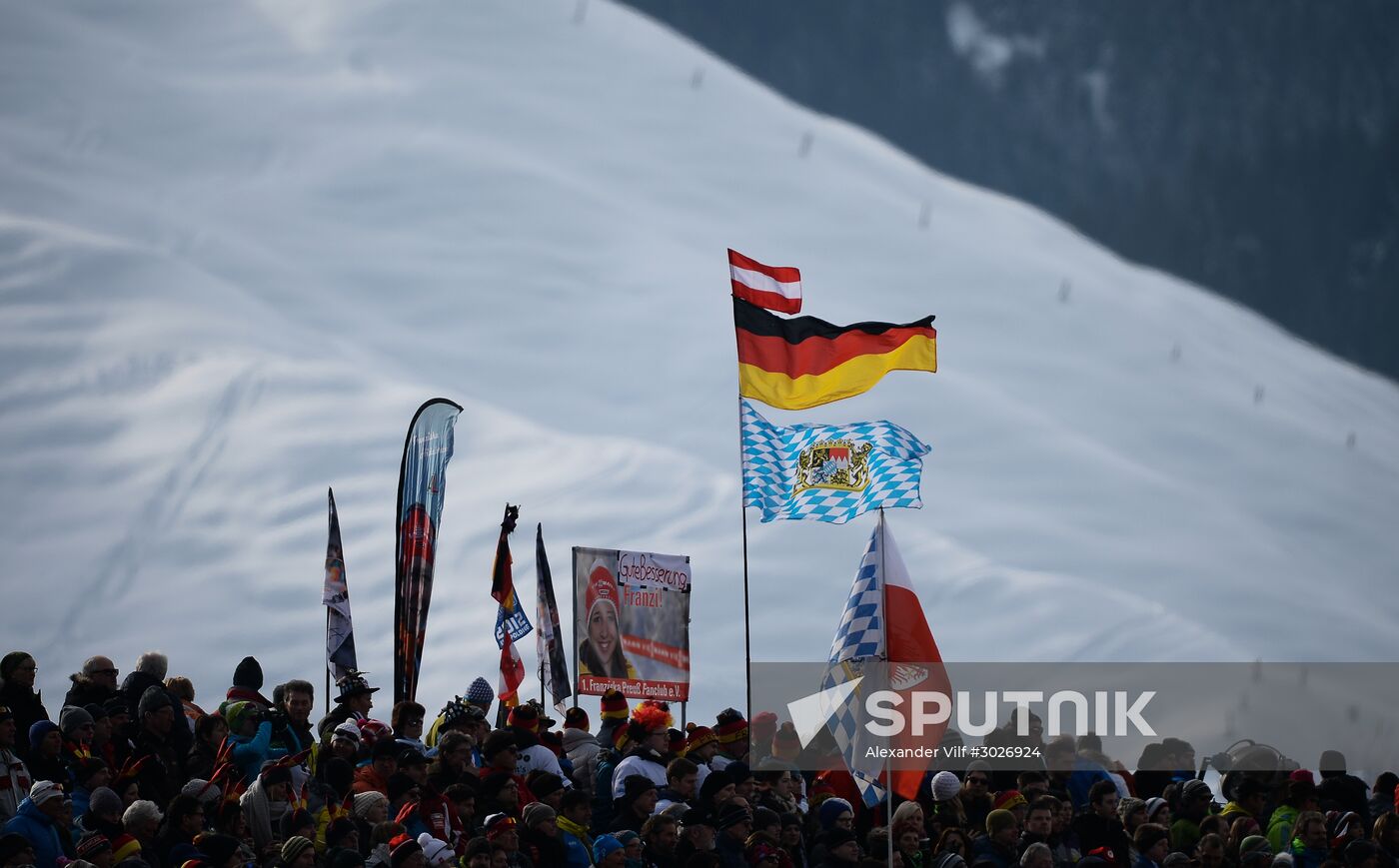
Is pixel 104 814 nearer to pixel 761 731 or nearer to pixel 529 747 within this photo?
pixel 529 747

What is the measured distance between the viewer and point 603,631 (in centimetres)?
3138

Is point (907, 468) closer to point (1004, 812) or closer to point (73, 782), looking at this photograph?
point (1004, 812)

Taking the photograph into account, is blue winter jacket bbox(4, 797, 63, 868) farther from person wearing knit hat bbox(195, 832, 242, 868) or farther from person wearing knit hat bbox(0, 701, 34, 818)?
person wearing knit hat bbox(195, 832, 242, 868)

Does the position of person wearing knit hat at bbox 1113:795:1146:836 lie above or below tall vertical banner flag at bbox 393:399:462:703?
below

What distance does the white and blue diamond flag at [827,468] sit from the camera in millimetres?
21734

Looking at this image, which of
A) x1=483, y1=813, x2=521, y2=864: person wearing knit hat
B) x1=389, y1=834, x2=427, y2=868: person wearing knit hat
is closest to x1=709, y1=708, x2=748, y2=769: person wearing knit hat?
x1=483, y1=813, x2=521, y2=864: person wearing knit hat

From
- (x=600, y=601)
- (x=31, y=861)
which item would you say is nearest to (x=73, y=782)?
(x=31, y=861)

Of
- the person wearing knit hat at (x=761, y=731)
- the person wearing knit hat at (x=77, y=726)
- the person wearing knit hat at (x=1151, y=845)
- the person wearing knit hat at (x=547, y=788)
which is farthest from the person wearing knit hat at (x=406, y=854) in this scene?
the person wearing knit hat at (x=1151, y=845)

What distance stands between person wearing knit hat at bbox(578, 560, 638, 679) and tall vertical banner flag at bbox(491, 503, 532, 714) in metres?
1.22

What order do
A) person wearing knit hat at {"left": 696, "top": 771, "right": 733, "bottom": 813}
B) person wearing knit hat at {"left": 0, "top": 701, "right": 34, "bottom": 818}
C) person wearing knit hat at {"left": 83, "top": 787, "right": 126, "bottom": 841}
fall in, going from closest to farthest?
person wearing knit hat at {"left": 83, "top": 787, "right": 126, "bottom": 841}, person wearing knit hat at {"left": 0, "top": 701, "right": 34, "bottom": 818}, person wearing knit hat at {"left": 696, "top": 771, "right": 733, "bottom": 813}

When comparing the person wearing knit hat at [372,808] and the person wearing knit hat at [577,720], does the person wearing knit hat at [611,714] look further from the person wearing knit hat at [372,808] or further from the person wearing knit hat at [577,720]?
the person wearing knit hat at [372,808]

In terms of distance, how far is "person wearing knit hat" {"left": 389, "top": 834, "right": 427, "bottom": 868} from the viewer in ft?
47.1

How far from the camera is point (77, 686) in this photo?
687 inches

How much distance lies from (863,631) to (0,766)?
9159 millimetres
